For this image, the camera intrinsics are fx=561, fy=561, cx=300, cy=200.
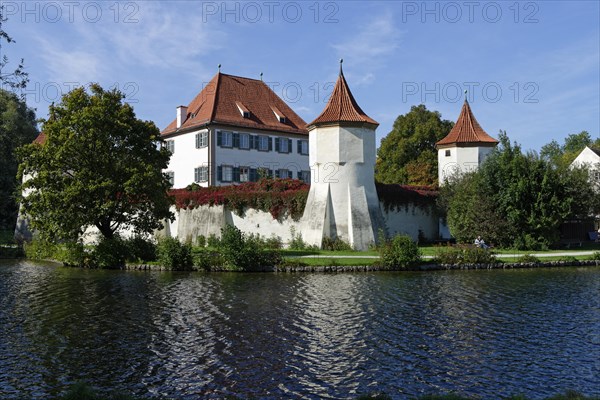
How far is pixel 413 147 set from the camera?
58.9m

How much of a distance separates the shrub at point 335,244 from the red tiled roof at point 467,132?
52.8ft

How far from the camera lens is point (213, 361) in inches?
440

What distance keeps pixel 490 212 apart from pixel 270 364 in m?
25.0

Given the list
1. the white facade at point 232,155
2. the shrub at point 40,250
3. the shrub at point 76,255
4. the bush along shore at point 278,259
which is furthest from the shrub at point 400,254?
the white facade at point 232,155

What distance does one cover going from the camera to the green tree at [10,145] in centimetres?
5428

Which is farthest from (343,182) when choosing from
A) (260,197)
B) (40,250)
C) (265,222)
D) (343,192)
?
(40,250)

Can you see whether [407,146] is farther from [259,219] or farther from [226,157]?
[259,219]

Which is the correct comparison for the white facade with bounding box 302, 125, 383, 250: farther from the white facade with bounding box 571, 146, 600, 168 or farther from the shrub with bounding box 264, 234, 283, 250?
the white facade with bounding box 571, 146, 600, 168

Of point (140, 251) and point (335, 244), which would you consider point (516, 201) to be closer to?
point (335, 244)

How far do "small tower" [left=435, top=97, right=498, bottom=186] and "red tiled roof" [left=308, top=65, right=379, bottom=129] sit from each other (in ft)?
39.4

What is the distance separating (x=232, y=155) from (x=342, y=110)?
1477 cm

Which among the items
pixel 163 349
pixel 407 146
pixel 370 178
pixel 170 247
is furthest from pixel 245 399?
pixel 407 146

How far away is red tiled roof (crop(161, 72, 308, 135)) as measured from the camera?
1831 inches

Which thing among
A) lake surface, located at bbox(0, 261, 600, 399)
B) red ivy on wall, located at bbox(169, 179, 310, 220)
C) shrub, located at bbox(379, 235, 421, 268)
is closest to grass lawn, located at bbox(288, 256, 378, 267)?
shrub, located at bbox(379, 235, 421, 268)
